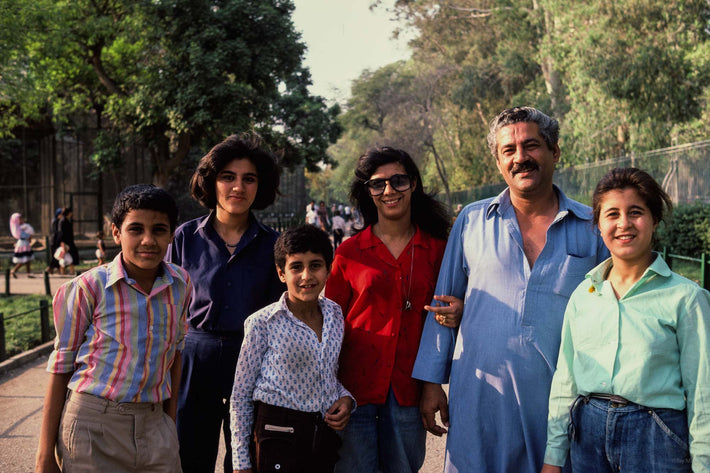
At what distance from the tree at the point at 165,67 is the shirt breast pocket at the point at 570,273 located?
15591 mm

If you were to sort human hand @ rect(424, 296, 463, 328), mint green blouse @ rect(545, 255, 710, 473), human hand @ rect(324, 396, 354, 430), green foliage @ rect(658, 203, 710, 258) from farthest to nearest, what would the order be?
green foliage @ rect(658, 203, 710, 258) < human hand @ rect(424, 296, 463, 328) < human hand @ rect(324, 396, 354, 430) < mint green blouse @ rect(545, 255, 710, 473)

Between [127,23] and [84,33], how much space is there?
183 cm

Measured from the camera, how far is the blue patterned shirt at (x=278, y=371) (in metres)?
2.71

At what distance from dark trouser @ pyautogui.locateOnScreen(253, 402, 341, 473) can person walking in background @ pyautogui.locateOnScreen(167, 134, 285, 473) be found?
A: 50 cm

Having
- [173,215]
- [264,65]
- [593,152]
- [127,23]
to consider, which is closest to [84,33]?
[127,23]

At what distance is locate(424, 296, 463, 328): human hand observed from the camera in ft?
9.32

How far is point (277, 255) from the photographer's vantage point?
2.91 metres

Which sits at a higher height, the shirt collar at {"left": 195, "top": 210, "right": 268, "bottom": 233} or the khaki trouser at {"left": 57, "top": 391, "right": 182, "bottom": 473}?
the shirt collar at {"left": 195, "top": 210, "right": 268, "bottom": 233}

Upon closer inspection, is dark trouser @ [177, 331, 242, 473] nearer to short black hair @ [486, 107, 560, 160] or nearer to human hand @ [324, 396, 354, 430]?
human hand @ [324, 396, 354, 430]

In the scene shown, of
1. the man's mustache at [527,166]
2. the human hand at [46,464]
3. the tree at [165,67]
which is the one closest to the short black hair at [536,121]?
the man's mustache at [527,166]

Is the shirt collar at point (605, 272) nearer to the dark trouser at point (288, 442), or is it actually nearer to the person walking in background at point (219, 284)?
the dark trouser at point (288, 442)

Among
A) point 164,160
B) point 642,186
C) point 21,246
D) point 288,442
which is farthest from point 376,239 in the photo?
point 164,160

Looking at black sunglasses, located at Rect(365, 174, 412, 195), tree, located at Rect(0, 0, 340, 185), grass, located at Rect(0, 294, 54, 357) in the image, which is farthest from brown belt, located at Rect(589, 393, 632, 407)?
tree, located at Rect(0, 0, 340, 185)

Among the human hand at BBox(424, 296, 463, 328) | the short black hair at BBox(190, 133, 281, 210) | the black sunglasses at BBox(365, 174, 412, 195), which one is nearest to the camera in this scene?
the human hand at BBox(424, 296, 463, 328)
